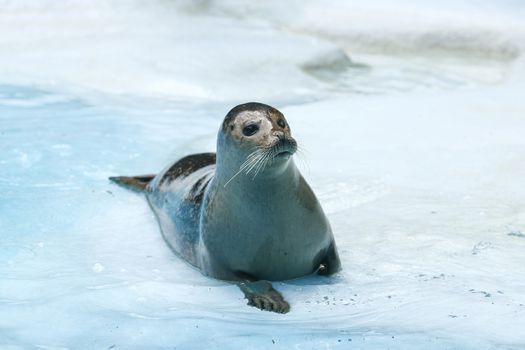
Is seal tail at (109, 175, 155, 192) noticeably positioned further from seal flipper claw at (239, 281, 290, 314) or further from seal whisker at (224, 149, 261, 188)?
seal flipper claw at (239, 281, 290, 314)

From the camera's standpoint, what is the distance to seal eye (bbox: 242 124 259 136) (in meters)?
3.63

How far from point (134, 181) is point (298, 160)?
3.44ft

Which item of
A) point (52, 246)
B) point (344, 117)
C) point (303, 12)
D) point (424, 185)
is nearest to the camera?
point (52, 246)

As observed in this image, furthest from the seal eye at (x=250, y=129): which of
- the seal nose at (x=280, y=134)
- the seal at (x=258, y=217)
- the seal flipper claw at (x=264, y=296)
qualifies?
the seal flipper claw at (x=264, y=296)

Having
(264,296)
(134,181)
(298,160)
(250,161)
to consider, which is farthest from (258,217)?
(298,160)

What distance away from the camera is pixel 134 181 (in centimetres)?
542

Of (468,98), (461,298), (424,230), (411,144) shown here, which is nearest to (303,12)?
(468,98)

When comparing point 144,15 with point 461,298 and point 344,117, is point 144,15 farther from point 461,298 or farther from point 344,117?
point 461,298

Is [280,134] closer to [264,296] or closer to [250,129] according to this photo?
[250,129]

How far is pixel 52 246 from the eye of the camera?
4395mm

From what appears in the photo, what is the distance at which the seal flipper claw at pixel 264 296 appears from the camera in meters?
3.42

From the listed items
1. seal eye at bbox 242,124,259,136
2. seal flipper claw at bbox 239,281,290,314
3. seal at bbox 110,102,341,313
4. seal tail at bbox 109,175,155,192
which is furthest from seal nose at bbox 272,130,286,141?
seal tail at bbox 109,175,155,192

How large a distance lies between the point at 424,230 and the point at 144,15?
6775 mm

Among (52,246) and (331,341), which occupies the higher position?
(331,341)
